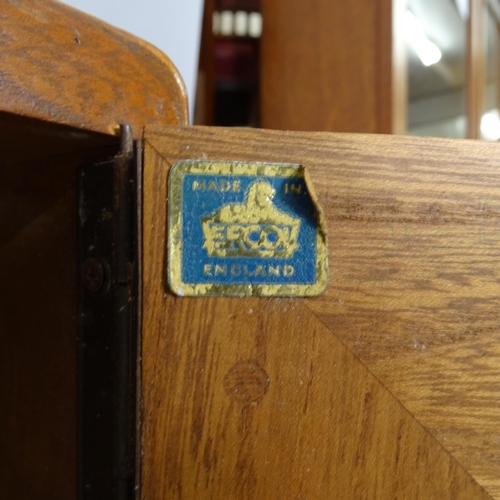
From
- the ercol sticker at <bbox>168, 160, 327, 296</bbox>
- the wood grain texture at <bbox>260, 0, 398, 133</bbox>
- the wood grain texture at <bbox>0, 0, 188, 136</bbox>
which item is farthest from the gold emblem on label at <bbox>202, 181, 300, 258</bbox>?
the wood grain texture at <bbox>260, 0, 398, 133</bbox>

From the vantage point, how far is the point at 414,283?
375mm

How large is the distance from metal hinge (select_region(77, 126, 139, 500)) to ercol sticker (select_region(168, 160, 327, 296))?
0.12ft

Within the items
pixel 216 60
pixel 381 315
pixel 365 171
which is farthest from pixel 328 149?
pixel 216 60

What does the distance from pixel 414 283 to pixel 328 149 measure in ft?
0.42

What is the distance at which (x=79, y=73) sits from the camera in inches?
14.1

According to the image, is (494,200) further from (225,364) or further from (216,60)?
(216,60)

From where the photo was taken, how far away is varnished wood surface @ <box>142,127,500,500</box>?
35 centimetres

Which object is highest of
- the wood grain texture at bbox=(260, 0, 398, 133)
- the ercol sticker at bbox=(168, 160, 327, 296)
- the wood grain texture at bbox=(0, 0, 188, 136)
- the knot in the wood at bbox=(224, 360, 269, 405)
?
the wood grain texture at bbox=(260, 0, 398, 133)

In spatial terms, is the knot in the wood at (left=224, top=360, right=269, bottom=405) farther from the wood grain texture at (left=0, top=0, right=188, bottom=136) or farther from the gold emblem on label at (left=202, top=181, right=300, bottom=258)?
the wood grain texture at (left=0, top=0, right=188, bottom=136)

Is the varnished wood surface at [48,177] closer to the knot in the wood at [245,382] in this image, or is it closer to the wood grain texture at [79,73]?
the wood grain texture at [79,73]

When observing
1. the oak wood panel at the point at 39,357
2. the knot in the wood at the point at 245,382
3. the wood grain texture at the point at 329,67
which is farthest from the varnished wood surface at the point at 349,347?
the wood grain texture at the point at 329,67

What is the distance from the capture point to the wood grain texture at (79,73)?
321 millimetres

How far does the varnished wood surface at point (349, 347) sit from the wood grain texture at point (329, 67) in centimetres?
52

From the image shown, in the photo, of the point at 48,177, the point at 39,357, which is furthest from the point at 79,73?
the point at 39,357
